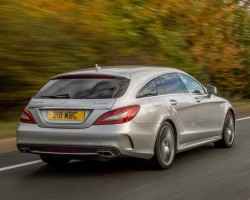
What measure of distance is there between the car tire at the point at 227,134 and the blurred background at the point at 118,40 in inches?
145

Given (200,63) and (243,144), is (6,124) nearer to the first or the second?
(243,144)

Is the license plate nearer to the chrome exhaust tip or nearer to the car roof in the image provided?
the chrome exhaust tip

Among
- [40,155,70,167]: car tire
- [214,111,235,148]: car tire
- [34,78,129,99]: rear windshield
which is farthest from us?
[214,111,235,148]: car tire

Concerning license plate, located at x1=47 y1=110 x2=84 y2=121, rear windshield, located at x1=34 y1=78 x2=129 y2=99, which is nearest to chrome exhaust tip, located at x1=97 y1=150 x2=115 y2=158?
license plate, located at x1=47 y1=110 x2=84 y2=121

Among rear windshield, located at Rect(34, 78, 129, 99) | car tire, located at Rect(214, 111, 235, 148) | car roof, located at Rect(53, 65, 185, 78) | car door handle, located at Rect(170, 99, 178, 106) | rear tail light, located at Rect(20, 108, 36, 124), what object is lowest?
car tire, located at Rect(214, 111, 235, 148)

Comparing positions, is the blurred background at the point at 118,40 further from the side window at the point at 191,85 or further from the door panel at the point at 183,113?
the door panel at the point at 183,113

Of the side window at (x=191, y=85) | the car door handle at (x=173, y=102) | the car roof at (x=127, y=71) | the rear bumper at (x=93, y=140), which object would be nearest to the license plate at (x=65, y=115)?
the rear bumper at (x=93, y=140)

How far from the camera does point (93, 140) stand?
745 cm

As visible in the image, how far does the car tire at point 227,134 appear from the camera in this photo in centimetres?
1022

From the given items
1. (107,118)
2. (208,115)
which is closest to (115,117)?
(107,118)

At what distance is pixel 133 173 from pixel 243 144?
11.2ft

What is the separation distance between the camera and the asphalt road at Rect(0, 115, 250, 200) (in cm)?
658

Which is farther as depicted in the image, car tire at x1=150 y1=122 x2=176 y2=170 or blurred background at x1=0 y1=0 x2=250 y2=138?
blurred background at x1=0 y1=0 x2=250 y2=138

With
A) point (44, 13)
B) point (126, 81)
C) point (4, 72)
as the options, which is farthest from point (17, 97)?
point (126, 81)
